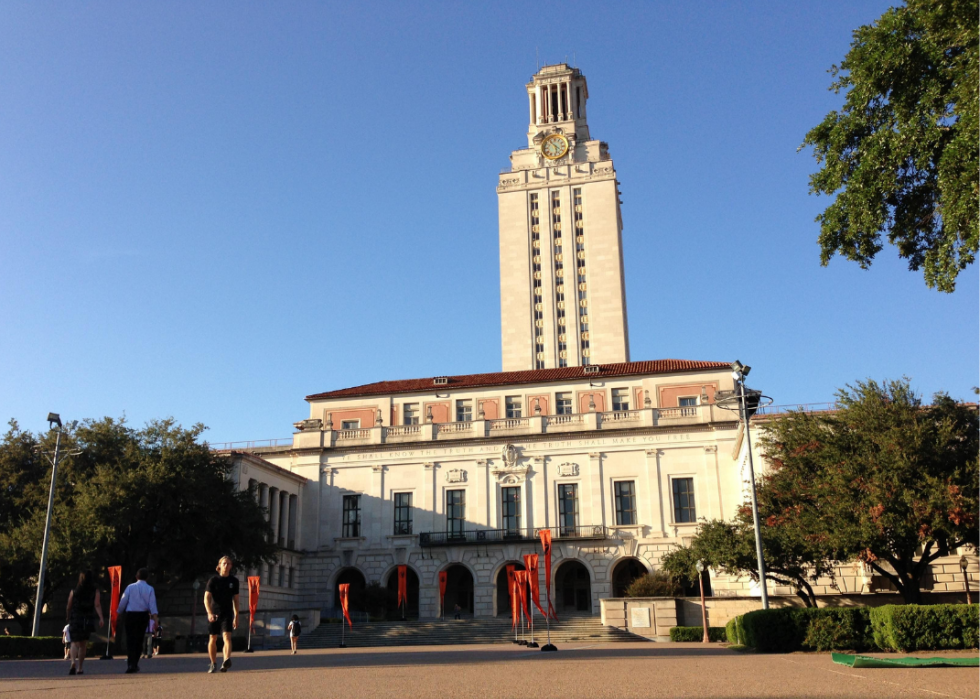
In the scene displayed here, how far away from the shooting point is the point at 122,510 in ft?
123

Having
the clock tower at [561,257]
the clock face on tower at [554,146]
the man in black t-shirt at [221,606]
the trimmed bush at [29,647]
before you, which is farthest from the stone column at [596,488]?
the clock face on tower at [554,146]

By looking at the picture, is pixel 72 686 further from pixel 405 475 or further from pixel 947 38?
pixel 405 475

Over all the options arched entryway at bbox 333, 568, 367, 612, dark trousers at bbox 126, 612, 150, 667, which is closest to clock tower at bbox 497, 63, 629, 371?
arched entryway at bbox 333, 568, 367, 612

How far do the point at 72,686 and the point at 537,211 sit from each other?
88.5 metres

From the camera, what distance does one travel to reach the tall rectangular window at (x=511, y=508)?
179ft

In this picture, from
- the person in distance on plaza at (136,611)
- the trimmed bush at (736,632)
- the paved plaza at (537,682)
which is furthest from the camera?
the trimmed bush at (736,632)

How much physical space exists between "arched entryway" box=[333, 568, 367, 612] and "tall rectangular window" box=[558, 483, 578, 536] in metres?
13.3

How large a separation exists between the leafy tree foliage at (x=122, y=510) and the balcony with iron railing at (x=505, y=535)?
1364 centimetres

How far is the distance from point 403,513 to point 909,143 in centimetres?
Result: 4573

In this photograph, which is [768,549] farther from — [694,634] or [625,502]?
[625,502]

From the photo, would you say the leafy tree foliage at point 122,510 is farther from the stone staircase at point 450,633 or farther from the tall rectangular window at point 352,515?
the tall rectangular window at point 352,515

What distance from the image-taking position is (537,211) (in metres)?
96.6

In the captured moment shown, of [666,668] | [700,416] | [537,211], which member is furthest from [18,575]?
[537,211]

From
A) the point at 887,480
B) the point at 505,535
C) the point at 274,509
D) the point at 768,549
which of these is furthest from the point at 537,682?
the point at 274,509
